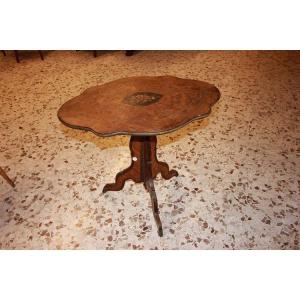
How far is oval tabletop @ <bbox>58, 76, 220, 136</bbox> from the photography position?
159 cm

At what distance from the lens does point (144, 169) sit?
2234 millimetres

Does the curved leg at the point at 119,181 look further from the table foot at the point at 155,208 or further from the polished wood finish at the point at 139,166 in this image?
the table foot at the point at 155,208

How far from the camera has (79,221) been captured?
2174mm

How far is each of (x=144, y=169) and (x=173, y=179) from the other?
1.33 ft

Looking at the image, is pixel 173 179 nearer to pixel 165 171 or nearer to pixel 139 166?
pixel 165 171

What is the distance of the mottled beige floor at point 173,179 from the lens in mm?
2039

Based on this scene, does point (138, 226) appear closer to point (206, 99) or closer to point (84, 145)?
point (206, 99)

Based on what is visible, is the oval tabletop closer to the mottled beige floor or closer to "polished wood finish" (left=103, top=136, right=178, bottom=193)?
"polished wood finish" (left=103, top=136, right=178, bottom=193)

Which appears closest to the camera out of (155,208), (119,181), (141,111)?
(141,111)

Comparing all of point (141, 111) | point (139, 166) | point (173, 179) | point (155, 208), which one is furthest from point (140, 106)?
point (173, 179)

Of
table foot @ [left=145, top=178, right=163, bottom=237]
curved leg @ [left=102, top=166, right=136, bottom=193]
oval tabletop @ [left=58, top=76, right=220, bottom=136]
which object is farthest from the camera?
curved leg @ [left=102, top=166, right=136, bottom=193]

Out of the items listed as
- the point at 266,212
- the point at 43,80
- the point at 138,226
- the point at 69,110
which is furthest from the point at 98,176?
the point at 43,80

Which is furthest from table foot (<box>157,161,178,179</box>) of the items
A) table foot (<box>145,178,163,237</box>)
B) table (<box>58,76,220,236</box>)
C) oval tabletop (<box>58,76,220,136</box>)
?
oval tabletop (<box>58,76,220,136</box>)

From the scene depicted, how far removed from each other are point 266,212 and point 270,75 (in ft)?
10.1
